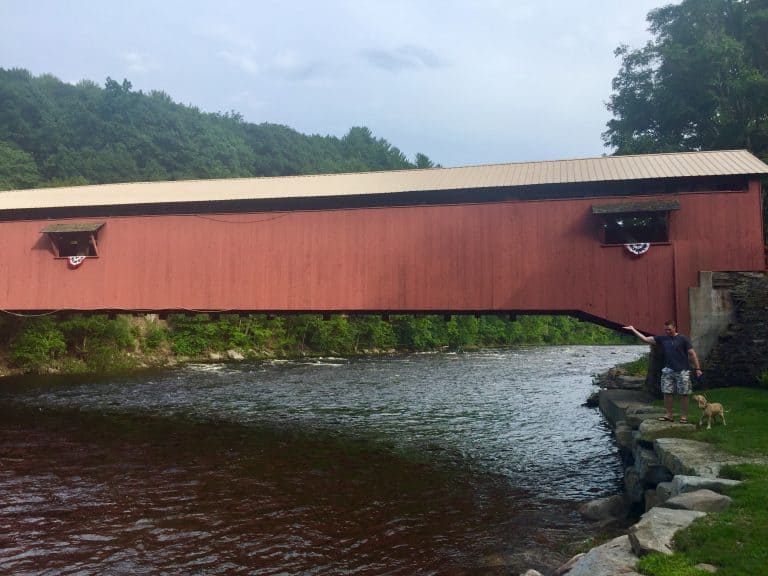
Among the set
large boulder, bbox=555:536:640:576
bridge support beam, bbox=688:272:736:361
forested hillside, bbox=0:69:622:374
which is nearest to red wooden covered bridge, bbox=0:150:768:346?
bridge support beam, bbox=688:272:736:361

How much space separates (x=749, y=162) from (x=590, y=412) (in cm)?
839

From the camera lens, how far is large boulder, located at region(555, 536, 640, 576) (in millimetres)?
5011

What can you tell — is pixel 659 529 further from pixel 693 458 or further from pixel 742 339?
pixel 742 339

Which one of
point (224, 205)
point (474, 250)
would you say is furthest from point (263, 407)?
point (474, 250)

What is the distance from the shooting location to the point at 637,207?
44.5ft

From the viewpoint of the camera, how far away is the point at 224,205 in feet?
55.2

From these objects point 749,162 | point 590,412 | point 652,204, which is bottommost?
point 590,412

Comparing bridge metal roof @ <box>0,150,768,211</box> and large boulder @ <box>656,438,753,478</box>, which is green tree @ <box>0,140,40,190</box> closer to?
bridge metal roof @ <box>0,150,768,211</box>

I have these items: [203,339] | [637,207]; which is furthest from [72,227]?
[203,339]

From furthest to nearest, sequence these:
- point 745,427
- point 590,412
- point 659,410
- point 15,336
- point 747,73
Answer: point 15,336 < point 747,73 < point 590,412 < point 659,410 < point 745,427

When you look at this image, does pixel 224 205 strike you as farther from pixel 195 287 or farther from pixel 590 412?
pixel 590 412

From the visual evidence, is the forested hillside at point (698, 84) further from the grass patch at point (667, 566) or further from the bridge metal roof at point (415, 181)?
the grass patch at point (667, 566)

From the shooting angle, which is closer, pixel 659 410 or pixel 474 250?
pixel 659 410

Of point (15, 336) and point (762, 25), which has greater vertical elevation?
point (762, 25)
